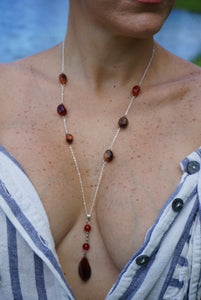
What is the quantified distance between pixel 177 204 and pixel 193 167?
7cm

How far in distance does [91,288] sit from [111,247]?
3.4 inches

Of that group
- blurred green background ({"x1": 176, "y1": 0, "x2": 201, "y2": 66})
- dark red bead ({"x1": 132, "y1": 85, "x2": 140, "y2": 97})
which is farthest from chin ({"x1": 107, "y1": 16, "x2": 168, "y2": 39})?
blurred green background ({"x1": 176, "y1": 0, "x2": 201, "y2": 66})

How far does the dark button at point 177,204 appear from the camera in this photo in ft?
2.65

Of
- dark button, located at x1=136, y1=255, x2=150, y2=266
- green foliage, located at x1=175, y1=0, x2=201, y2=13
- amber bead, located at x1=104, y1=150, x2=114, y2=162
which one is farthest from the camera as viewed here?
green foliage, located at x1=175, y1=0, x2=201, y2=13

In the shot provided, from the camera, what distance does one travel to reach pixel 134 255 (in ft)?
2.65

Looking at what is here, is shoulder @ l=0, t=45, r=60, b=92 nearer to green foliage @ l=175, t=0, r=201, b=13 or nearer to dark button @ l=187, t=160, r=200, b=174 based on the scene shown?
dark button @ l=187, t=160, r=200, b=174

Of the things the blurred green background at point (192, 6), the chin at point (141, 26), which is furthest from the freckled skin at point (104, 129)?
the blurred green background at point (192, 6)

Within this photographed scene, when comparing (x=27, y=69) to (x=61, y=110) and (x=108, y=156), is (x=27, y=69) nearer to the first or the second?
(x=61, y=110)

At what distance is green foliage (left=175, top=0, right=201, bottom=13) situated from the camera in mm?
1883

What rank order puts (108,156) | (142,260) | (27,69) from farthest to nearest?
(27,69)
(108,156)
(142,260)

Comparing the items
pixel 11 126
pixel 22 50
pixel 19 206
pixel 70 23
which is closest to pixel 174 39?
pixel 22 50

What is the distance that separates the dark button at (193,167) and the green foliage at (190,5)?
117 cm

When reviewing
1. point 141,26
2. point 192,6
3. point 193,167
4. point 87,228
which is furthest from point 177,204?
point 192,6

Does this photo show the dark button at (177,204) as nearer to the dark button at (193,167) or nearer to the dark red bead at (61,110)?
the dark button at (193,167)
